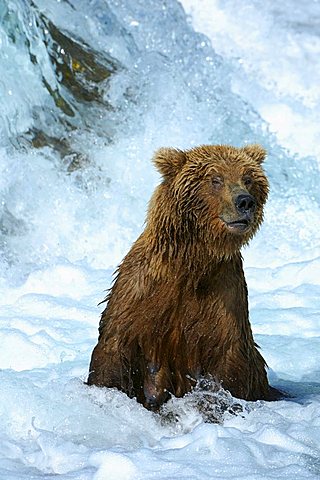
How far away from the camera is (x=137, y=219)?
932 centimetres

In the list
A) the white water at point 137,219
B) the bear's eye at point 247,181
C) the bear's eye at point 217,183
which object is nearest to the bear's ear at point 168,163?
the bear's eye at point 217,183

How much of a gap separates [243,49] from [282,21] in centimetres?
167

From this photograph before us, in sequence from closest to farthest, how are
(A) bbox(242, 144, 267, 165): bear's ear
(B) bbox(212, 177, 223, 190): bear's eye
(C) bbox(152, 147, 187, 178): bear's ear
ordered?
(B) bbox(212, 177, 223, 190): bear's eye
(C) bbox(152, 147, 187, 178): bear's ear
(A) bbox(242, 144, 267, 165): bear's ear

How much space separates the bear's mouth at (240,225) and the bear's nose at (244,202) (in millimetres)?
41

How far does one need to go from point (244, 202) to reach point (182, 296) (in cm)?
53

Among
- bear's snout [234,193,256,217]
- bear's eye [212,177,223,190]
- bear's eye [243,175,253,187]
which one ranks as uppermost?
bear's eye [243,175,253,187]

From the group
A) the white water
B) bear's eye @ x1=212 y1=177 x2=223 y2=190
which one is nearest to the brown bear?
bear's eye @ x1=212 y1=177 x2=223 y2=190

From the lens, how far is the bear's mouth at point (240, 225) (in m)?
4.95

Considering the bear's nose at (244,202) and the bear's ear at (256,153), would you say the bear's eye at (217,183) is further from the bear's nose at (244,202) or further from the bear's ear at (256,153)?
the bear's ear at (256,153)

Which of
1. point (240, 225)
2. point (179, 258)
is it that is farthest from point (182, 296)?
point (240, 225)

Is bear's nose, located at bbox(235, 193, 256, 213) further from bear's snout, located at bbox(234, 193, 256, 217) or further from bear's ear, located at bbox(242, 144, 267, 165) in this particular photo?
bear's ear, located at bbox(242, 144, 267, 165)

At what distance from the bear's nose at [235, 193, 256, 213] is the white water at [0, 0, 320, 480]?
0.83 metres

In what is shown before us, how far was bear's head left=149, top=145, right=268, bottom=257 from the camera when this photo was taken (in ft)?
16.4

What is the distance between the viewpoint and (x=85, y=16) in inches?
442
